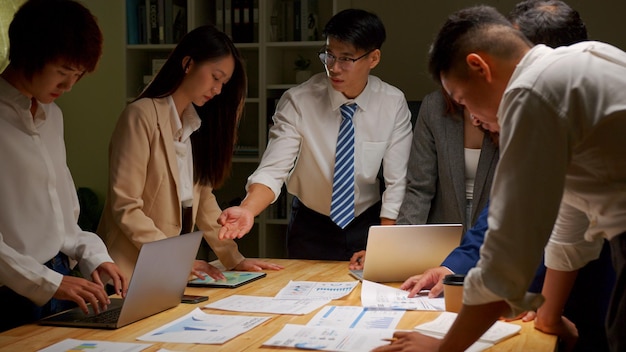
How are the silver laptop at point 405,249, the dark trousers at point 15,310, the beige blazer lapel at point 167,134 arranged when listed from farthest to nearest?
Result: the beige blazer lapel at point 167,134, the silver laptop at point 405,249, the dark trousers at point 15,310

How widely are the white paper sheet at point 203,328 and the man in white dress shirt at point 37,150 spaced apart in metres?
0.22

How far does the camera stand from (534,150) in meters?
1.25

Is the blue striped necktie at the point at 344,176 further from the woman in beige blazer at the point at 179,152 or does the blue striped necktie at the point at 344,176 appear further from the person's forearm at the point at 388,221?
the woman in beige blazer at the point at 179,152

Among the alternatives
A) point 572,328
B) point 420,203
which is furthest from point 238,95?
point 572,328

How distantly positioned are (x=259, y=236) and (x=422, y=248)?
7.30 ft

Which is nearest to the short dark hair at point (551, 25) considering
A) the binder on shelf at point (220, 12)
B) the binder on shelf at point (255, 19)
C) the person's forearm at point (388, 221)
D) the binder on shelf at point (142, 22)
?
the person's forearm at point (388, 221)

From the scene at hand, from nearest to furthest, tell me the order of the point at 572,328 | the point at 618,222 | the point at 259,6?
the point at 618,222 < the point at 572,328 < the point at 259,6

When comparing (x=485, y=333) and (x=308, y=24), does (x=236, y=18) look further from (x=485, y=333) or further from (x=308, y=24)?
(x=485, y=333)

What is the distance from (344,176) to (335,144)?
147 mm

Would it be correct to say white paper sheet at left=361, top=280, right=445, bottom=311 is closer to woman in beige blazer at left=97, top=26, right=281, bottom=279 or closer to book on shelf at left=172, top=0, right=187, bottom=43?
woman in beige blazer at left=97, top=26, right=281, bottom=279

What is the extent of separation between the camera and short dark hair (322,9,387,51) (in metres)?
3.04

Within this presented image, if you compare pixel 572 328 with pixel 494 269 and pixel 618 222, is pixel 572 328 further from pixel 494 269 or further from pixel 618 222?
pixel 494 269

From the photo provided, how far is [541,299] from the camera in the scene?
134 centimetres

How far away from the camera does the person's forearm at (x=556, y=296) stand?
1832 mm
